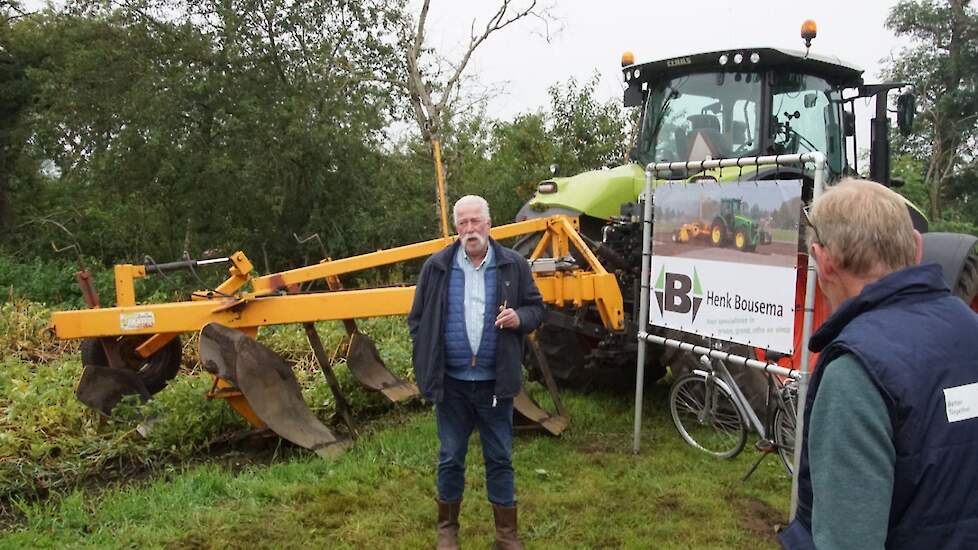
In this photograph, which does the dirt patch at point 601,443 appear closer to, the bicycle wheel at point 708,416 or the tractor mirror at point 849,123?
the bicycle wheel at point 708,416

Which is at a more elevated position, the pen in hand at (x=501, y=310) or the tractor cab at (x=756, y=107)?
the tractor cab at (x=756, y=107)

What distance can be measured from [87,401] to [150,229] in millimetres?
8147

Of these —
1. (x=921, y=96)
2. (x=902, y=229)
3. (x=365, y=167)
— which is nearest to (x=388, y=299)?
(x=902, y=229)

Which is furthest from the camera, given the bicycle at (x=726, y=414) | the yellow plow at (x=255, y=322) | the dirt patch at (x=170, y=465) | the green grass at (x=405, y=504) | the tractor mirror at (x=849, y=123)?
the tractor mirror at (x=849, y=123)

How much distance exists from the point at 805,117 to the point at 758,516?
2.78 m

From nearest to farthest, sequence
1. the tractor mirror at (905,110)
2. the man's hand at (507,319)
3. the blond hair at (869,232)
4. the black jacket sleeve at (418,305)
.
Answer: the blond hair at (869,232)
the man's hand at (507,319)
the black jacket sleeve at (418,305)
the tractor mirror at (905,110)

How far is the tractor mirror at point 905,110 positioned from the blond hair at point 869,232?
4.16 metres

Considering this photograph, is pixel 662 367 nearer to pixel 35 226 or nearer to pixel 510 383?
pixel 510 383

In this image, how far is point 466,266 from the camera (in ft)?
11.1

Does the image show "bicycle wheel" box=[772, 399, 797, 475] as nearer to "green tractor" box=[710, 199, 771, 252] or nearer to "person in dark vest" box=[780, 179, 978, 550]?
"green tractor" box=[710, 199, 771, 252]

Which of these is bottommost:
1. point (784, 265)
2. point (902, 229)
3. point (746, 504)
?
point (746, 504)

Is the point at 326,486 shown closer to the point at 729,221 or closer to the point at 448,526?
the point at 448,526

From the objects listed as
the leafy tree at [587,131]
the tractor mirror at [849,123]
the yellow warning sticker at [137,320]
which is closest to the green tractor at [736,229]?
the tractor mirror at [849,123]

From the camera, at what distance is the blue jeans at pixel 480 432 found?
336 cm
